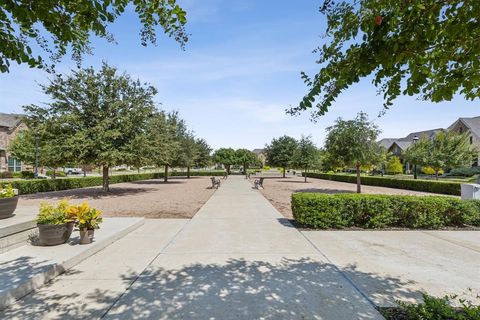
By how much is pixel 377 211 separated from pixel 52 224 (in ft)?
29.8

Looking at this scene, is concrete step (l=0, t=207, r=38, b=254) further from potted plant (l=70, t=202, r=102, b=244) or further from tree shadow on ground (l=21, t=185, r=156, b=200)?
tree shadow on ground (l=21, t=185, r=156, b=200)

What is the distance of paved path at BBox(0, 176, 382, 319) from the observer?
143 inches

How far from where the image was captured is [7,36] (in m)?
3.21

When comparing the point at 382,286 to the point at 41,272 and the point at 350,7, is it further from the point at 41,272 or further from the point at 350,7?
the point at 41,272

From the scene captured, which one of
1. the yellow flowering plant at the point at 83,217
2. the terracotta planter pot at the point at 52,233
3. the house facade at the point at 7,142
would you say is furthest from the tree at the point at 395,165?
the house facade at the point at 7,142

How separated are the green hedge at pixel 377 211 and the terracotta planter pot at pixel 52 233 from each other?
→ 6.53 m

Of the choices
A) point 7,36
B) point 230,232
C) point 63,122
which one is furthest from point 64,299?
point 63,122

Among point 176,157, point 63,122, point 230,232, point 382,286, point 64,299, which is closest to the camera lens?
point 64,299

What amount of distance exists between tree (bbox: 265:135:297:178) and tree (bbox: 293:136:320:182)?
272cm

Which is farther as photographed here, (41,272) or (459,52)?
(41,272)

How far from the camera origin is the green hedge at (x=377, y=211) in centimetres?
859

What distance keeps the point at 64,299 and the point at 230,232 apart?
470 cm

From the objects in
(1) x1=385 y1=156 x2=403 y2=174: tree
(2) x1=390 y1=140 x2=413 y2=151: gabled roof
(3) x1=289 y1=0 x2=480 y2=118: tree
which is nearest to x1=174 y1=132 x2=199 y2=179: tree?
(3) x1=289 y1=0 x2=480 y2=118: tree

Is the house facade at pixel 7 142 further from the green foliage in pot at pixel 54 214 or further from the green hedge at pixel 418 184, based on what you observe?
Answer: the green hedge at pixel 418 184
